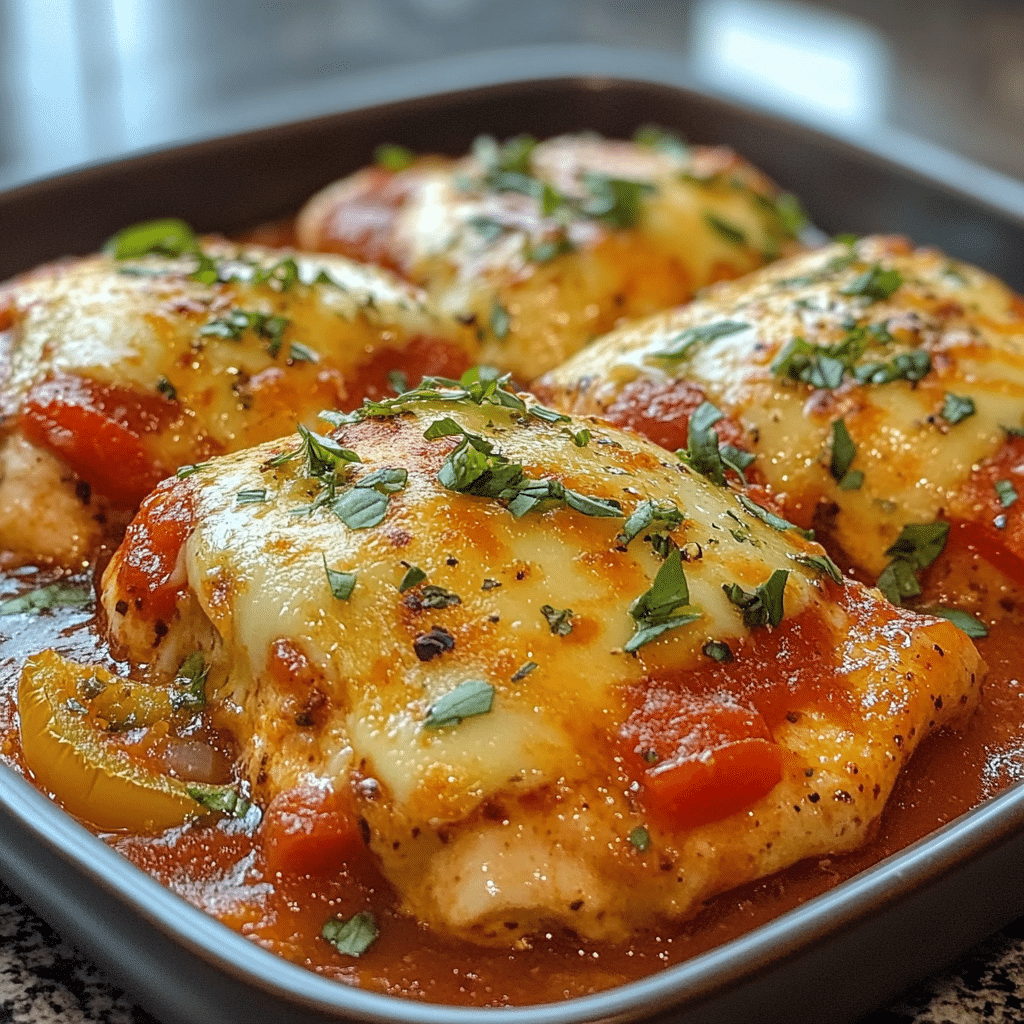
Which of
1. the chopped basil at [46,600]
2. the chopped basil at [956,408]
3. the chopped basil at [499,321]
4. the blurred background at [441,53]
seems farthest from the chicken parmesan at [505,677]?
the blurred background at [441,53]

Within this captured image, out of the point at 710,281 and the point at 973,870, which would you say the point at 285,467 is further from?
the point at 710,281

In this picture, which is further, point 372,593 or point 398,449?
point 398,449

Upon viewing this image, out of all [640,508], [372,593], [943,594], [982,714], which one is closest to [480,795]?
[372,593]

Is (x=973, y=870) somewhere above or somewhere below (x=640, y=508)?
below

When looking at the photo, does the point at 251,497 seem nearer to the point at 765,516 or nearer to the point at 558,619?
the point at 558,619

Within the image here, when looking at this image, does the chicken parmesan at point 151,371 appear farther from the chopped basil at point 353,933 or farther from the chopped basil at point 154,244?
the chopped basil at point 353,933

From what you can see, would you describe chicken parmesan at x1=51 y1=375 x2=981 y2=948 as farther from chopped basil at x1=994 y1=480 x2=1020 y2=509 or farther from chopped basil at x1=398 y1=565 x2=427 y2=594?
chopped basil at x1=994 y1=480 x2=1020 y2=509

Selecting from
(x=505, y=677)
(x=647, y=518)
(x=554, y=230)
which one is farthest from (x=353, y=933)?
(x=554, y=230)
